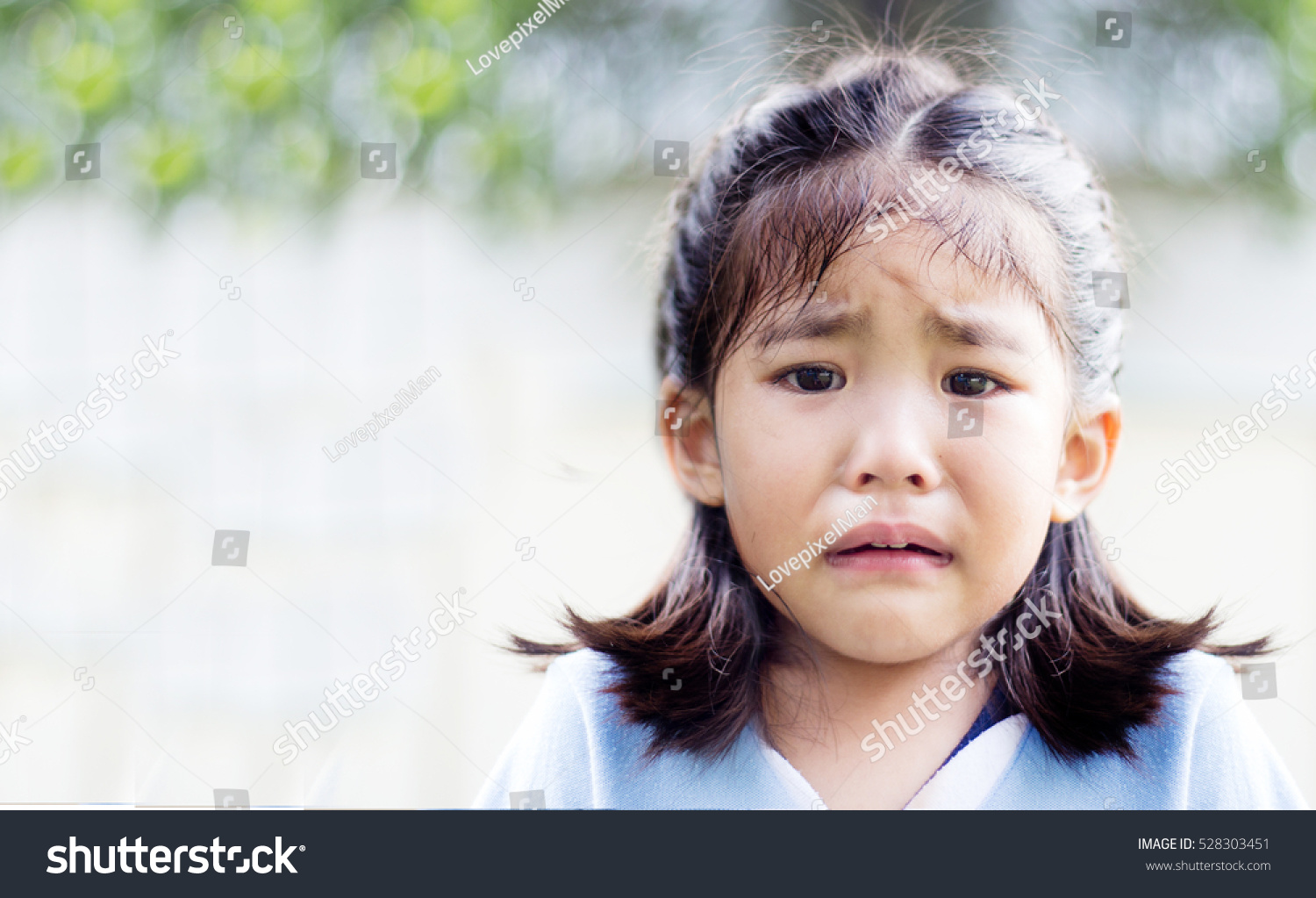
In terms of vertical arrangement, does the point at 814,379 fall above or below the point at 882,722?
above

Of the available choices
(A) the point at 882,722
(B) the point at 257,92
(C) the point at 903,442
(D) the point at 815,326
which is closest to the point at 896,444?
(C) the point at 903,442

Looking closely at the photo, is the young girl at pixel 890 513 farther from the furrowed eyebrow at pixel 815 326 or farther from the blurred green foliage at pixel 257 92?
the blurred green foliage at pixel 257 92

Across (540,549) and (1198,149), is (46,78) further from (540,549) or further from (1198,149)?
(1198,149)

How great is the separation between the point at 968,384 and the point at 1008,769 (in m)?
0.35

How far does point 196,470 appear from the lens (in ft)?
3.38

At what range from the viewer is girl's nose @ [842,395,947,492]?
2.52ft

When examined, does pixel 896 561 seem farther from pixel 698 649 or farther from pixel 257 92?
pixel 257 92

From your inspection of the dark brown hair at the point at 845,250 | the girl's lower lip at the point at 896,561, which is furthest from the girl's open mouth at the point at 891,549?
the dark brown hair at the point at 845,250

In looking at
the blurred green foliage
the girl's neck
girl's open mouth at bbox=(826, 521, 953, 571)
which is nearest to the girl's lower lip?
girl's open mouth at bbox=(826, 521, 953, 571)

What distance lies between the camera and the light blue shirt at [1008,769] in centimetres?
84

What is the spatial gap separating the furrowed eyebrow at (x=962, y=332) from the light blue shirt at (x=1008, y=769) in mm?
342

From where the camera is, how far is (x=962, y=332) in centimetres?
76
